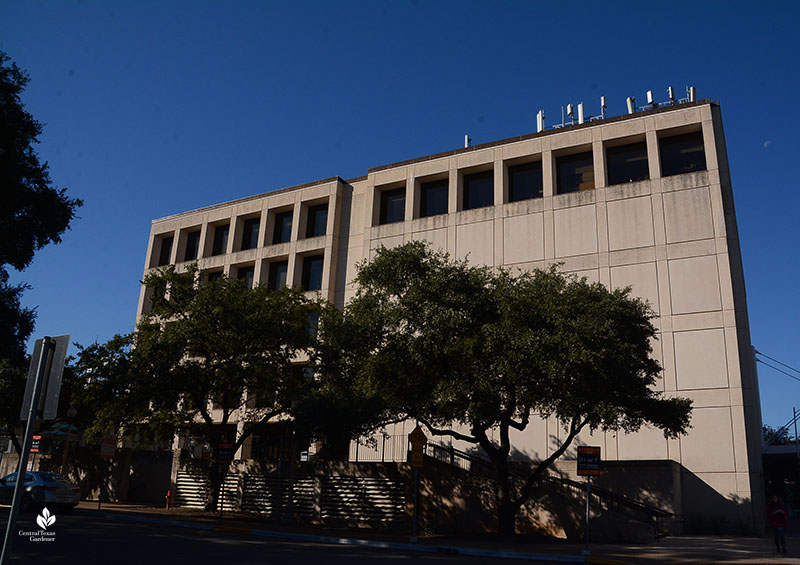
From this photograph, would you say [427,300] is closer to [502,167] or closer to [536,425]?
[536,425]

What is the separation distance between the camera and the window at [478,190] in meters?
37.0

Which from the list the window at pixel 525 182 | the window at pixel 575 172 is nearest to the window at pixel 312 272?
the window at pixel 525 182

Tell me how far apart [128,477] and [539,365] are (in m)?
26.3

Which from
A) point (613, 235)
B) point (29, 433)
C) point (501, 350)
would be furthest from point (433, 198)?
point (29, 433)

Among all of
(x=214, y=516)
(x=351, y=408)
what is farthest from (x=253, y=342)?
(x=214, y=516)

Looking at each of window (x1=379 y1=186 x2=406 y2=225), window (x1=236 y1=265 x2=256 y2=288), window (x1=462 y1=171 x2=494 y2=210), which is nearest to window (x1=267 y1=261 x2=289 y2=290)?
window (x1=236 y1=265 x2=256 y2=288)

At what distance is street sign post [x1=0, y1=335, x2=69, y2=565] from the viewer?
7.14 metres

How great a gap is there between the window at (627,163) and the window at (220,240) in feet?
85.4

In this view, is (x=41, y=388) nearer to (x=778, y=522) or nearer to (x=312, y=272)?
(x=778, y=522)

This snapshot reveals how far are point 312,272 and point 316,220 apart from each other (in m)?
3.63

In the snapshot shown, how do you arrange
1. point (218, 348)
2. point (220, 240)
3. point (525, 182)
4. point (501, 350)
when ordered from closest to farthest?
1. point (501, 350)
2. point (218, 348)
3. point (525, 182)
4. point (220, 240)

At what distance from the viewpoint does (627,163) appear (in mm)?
34031

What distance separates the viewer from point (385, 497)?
2488 centimetres

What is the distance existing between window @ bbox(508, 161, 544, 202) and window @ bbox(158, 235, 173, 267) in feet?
85.4
